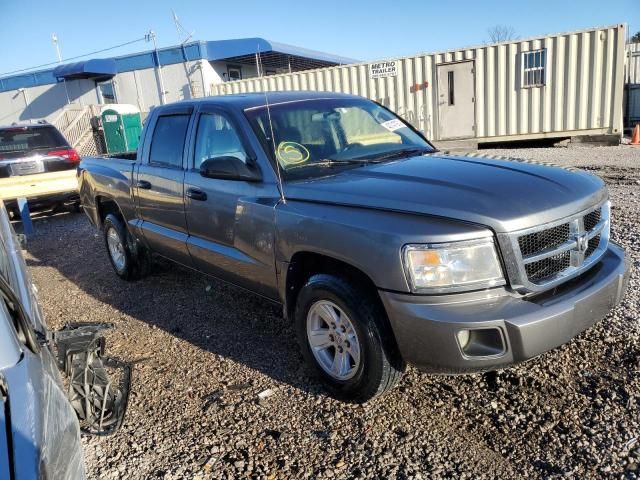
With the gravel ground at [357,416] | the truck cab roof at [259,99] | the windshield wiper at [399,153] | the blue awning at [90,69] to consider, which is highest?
the blue awning at [90,69]

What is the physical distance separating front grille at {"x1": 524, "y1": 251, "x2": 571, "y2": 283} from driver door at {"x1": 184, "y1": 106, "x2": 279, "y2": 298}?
1.54 metres

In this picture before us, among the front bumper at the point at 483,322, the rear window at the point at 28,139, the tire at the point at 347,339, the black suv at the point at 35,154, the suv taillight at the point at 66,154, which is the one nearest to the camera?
the front bumper at the point at 483,322

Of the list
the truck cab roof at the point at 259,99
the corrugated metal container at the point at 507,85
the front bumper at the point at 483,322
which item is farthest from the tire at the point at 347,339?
the corrugated metal container at the point at 507,85

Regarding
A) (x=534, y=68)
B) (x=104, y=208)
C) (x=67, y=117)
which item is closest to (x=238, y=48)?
(x=67, y=117)

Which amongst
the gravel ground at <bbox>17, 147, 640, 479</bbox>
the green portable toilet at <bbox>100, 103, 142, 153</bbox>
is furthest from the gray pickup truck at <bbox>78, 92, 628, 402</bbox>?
the green portable toilet at <bbox>100, 103, 142, 153</bbox>

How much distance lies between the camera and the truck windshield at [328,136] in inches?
139

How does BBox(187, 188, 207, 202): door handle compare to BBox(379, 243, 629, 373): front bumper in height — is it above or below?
above

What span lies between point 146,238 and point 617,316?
412 cm

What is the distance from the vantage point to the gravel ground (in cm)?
260

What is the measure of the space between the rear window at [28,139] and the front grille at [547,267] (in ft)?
30.5

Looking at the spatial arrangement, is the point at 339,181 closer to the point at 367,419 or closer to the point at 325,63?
the point at 367,419

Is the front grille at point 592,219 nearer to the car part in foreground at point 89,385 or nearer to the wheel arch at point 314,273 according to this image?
the wheel arch at point 314,273

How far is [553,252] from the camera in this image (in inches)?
105

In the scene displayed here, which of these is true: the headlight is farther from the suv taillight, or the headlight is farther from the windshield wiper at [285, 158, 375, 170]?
the suv taillight
